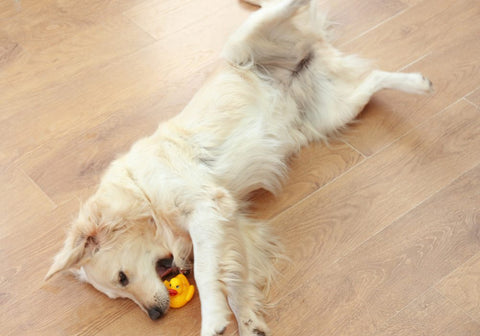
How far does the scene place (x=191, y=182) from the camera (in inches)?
78.8

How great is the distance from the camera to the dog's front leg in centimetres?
179

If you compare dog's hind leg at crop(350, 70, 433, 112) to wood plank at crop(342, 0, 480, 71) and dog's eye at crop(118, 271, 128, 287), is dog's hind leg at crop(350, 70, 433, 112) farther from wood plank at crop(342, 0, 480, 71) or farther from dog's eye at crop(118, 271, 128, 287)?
dog's eye at crop(118, 271, 128, 287)

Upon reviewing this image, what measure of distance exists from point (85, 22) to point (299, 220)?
1.69 meters

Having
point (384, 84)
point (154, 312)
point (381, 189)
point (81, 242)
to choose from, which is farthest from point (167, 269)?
point (384, 84)

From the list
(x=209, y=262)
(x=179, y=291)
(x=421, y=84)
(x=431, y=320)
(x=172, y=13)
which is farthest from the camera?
(x=172, y=13)

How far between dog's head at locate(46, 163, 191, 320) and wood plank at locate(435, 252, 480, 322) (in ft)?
2.92

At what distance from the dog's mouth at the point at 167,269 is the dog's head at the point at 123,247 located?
0.10 feet

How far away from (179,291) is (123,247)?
9.9 inches

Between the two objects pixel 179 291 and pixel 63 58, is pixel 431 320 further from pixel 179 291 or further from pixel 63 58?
pixel 63 58

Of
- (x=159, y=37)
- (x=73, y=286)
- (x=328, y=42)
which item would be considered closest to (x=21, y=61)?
(x=159, y=37)

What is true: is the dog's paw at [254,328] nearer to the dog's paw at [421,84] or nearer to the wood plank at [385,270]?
the wood plank at [385,270]

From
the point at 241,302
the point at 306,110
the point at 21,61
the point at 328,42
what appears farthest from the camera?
the point at 21,61

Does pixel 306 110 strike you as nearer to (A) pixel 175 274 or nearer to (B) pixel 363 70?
(B) pixel 363 70

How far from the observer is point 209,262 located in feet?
6.17
